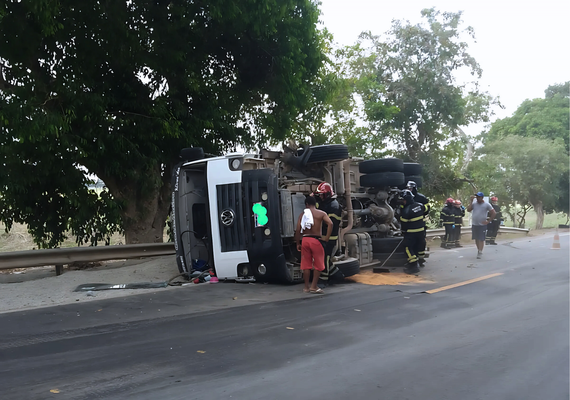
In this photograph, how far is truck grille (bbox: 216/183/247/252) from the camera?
29.6ft

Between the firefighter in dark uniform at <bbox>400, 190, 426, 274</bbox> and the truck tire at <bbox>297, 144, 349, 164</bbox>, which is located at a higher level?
the truck tire at <bbox>297, 144, 349, 164</bbox>

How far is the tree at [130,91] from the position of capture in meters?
10.4

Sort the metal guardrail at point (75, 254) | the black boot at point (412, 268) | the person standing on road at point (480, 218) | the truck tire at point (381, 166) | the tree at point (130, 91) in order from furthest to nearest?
the person standing on road at point (480, 218), the truck tire at point (381, 166), the black boot at point (412, 268), the tree at point (130, 91), the metal guardrail at point (75, 254)

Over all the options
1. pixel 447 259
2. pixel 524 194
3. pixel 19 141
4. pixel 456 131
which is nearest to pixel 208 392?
pixel 19 141

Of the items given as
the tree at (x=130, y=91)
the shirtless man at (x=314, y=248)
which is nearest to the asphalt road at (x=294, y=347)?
the shirtless man at (x=314, y=248)

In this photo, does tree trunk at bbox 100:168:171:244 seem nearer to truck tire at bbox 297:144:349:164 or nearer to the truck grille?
the truck grille

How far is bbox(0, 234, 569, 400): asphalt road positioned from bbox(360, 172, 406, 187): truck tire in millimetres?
3960

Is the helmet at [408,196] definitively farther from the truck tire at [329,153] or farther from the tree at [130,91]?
the tree at [130,91]

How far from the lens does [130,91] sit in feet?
40.2

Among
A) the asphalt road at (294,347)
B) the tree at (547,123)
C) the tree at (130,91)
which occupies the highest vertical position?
the tree at (547,123)

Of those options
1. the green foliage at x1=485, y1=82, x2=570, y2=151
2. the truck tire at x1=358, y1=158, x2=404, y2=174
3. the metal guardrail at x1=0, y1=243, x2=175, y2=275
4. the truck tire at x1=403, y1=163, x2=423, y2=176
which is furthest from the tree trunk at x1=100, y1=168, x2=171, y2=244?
the green foliage at x1=485, y1=82, x2=570, y2=151

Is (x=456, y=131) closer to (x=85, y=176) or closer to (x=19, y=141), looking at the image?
(x=85, y=176)

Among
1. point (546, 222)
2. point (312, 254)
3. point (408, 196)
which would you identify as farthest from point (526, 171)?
point (312, 254)

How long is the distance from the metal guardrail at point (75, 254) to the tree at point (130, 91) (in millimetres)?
1570
